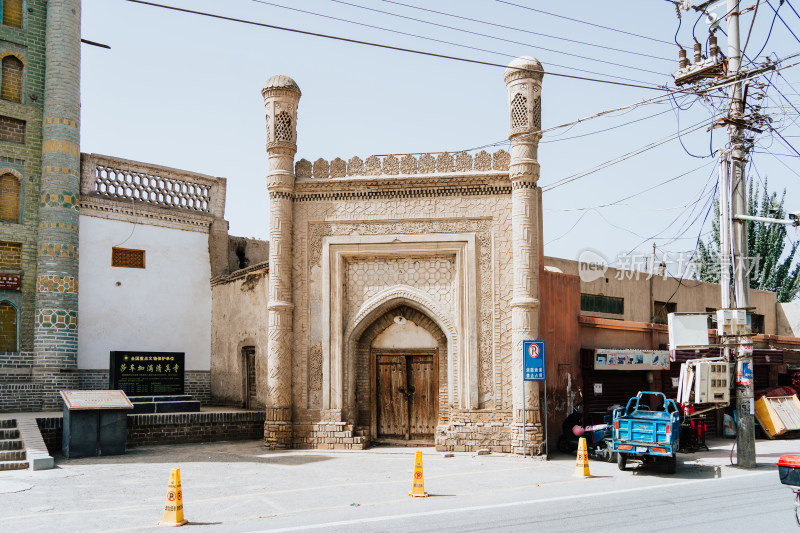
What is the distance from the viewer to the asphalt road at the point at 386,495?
9.02m

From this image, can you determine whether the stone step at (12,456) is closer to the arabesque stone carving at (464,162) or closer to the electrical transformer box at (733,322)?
the arabesque stone carving at (464,162)

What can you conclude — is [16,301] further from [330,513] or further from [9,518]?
[330,513]

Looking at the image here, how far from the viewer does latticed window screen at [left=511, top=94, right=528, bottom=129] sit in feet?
53.3

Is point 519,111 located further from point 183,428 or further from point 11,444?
point 11,444

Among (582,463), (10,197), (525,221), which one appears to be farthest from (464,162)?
(10,197)

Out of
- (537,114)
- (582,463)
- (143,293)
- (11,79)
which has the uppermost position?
(11,79)

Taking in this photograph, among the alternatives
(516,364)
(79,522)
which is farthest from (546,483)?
(79,522)

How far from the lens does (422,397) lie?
1695cm

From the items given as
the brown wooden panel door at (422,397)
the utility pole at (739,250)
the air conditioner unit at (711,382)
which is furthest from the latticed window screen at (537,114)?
the air conditioner unit at (711,382)

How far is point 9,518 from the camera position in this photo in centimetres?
926

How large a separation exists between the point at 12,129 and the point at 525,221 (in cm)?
1381

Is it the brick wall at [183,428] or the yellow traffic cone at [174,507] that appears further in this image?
the brick wall at [183,428]

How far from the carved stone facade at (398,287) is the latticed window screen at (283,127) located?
0.14 m

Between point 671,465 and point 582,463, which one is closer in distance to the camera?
point 582,463
